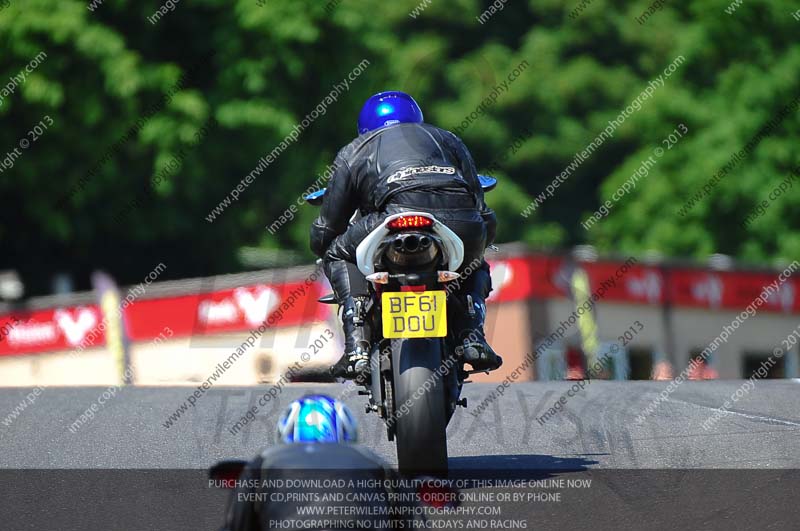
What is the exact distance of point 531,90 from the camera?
48.7 m

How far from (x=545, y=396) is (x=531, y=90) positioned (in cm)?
3827

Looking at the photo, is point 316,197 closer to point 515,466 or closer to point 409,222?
point 409,222

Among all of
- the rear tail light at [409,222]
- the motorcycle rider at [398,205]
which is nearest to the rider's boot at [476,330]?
the motorcycle rider at [398,205]

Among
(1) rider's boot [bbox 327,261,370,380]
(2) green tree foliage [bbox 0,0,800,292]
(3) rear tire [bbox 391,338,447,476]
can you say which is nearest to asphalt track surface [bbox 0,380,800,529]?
(3) rear tire [bbox 391,338,447,476]

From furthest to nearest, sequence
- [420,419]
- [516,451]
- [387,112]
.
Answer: [516,451] → [387,112] → [420,419]

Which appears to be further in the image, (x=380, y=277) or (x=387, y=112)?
(x=387, y=112)

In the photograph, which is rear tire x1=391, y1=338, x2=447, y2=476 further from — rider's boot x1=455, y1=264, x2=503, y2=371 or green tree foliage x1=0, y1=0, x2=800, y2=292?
green tree foliage x1=0, y1=0, x2=800, y2=292

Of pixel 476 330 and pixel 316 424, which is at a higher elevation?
pixel 476 330

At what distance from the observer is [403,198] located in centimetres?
758

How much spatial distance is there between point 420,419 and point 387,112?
6.36 ft

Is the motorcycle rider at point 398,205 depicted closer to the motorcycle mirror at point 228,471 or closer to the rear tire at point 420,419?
the rear tire at point 420,419

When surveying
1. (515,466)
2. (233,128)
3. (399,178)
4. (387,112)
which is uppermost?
(233,128)

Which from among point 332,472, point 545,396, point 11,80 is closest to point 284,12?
point 11,80

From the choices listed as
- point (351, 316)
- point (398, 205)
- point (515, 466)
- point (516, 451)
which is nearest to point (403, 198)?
point (398, 205)
